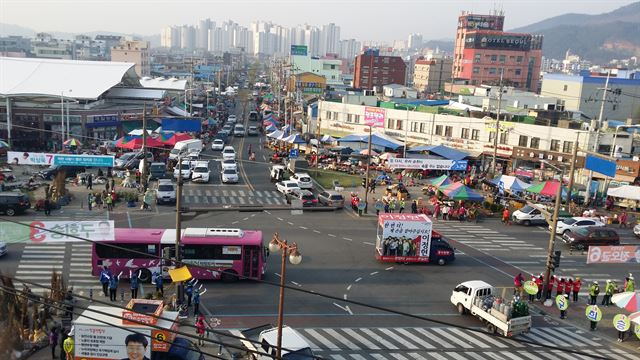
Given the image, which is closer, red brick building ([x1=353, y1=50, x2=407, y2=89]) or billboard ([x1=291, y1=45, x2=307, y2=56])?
red brick building ([x1=353, y1=50, x2=407, y2=89])

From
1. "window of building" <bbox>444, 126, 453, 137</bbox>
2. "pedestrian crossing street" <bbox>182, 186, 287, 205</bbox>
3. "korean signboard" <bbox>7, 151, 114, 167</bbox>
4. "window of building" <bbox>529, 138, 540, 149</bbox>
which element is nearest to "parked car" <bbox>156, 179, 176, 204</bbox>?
"pedestrian crossing street" <bbox>182, 186, 287, 205</bbox>

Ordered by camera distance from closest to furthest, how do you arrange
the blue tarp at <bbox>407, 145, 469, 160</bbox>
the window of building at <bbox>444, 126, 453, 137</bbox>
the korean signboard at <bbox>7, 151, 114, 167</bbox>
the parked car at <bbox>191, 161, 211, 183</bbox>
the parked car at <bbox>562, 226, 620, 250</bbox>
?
1. the parked car at <bbox>562, 226, 620, 250</bbox>
2. the korean signboard at <bbox>7, 151, 114, 167</bbox>
3. the parked car at <bbox>191, 161, 211, 183</bbox>
4. the blue tarp at <bbox>407, 145, 469, 160</bbox>
5. the window of building at <bbox>444, 126, 453, 137</bbox>

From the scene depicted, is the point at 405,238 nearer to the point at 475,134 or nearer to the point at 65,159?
the point at 65,159

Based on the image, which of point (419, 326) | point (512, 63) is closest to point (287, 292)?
point (419, 326)

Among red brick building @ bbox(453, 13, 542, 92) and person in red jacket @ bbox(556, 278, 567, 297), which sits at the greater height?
red brick building @ bbox(453, 13, 542, 92)

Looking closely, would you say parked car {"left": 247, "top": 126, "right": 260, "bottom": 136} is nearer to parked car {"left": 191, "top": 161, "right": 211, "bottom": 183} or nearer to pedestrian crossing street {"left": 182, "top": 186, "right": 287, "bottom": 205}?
parked car {"left": 191, "top": 161, "right": 211, "bottom": 183}

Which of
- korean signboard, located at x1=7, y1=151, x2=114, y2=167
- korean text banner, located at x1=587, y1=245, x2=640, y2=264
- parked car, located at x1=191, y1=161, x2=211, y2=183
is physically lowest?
parked car, located at x1=191, y1=161, x2=211, y2=183

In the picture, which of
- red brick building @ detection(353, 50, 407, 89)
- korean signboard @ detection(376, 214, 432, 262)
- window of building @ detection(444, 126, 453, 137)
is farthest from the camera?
red brick building @ detection(353, 50, 407, 89)

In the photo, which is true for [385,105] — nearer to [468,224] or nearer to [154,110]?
[154,110]
